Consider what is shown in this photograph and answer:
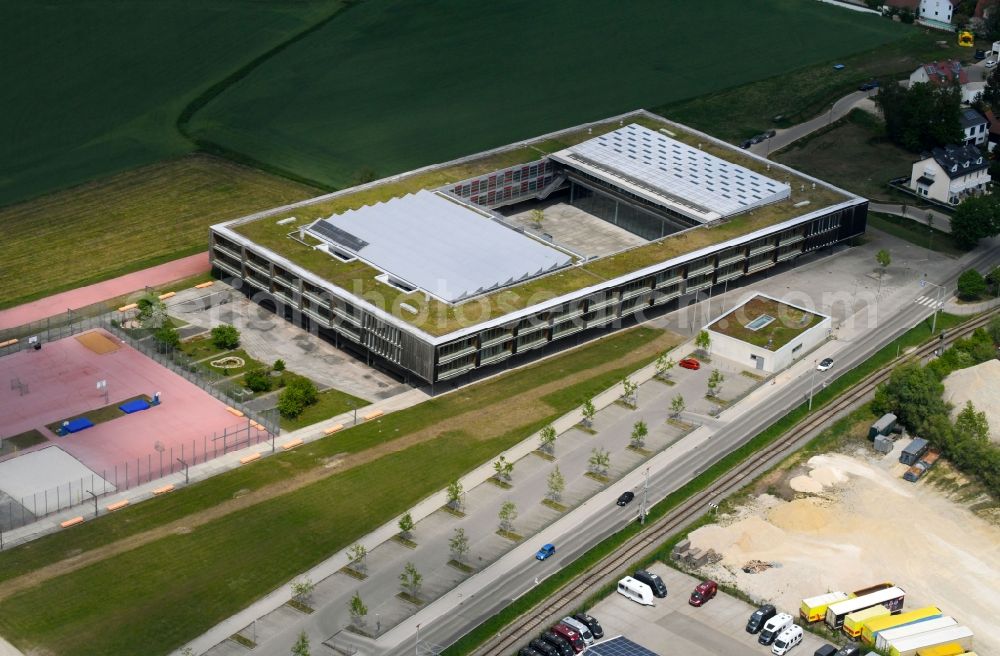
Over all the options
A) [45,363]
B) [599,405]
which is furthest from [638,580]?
[45,363]

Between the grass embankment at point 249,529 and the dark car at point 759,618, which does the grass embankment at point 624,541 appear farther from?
the grass embankment at point 249,529

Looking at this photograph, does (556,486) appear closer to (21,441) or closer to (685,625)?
(685,625)

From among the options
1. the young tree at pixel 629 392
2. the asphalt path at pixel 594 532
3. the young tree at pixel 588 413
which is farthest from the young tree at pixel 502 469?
the young tree at pixel 629 392

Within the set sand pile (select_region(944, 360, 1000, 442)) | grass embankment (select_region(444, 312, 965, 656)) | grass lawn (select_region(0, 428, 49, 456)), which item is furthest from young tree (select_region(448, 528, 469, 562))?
sand pile (select_region(944, 360, 1000, 442))

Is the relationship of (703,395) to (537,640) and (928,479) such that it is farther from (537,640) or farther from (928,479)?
(537,640)

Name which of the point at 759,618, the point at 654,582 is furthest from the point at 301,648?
the point at 759,618

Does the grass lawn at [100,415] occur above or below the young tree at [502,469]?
below
